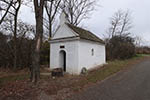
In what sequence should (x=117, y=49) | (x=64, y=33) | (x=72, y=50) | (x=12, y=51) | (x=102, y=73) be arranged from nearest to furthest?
(x=102, y=73)
(x=72, y=50)
(x=64, y=33)
(x=12, y=51)
(x=117, y=49)

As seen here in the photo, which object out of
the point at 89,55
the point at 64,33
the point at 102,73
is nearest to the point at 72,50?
the point at 64,33

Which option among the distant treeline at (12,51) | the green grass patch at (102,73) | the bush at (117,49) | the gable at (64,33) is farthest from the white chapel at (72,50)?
the bush at (117,49)

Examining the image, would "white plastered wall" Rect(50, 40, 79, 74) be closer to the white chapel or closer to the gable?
the white chapel

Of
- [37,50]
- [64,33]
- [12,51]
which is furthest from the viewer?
[12,51]

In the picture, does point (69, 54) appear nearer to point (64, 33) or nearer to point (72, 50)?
point (72, 50)

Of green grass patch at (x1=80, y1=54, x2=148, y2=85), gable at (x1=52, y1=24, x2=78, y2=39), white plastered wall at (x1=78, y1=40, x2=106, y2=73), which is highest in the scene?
gable at (x1=52, y1=24, x2=78, y2=39)

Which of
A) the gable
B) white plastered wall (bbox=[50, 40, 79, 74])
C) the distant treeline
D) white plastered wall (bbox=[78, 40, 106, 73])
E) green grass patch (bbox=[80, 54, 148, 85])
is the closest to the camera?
green grass patch (bbox=[80, 54, 148, 85])

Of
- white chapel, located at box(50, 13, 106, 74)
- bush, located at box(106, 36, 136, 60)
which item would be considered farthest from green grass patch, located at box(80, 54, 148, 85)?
bush, located at box(106, 36, 136, 60)

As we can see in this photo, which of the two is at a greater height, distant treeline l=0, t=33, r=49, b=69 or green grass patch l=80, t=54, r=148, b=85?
distant treeline l=0, t=33, r=49, b=69

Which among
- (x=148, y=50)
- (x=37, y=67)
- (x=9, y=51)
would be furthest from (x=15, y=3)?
(x=148, y=50)

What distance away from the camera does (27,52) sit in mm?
13867

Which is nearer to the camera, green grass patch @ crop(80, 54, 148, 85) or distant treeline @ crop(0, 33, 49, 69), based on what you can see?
green grass patch @ crop(80, 54, 148, 85)

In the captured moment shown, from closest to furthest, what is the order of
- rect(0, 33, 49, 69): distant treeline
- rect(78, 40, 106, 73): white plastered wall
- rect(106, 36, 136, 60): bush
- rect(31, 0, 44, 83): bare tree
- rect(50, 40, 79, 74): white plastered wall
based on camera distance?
rect(31, 0, 44, 83): bare tree → rect(50, 40, 79, 74): white plastered wall → rect(78, 40, 106, 73): white plastered wall → rect(0, 33, 49, 69): distant treeline → rect(106, 36, 136, 60): bush

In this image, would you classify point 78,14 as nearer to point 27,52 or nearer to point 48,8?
point 48,8
